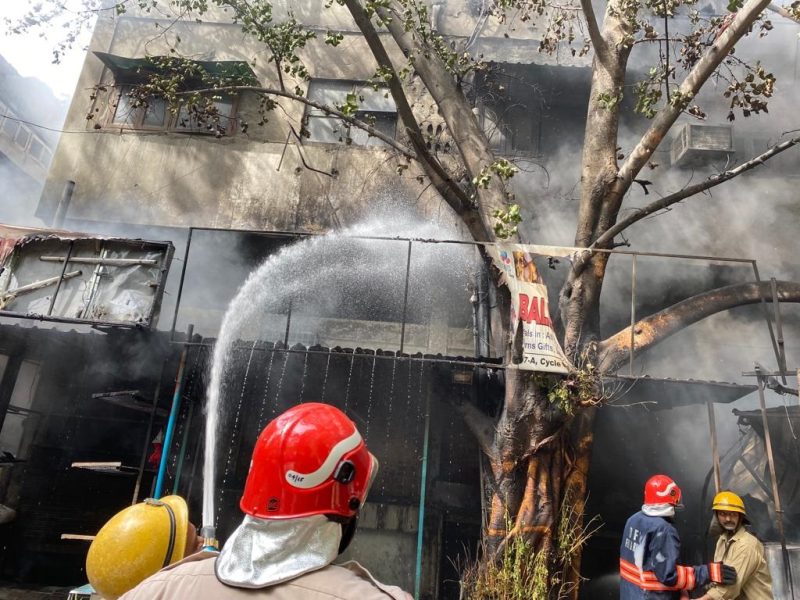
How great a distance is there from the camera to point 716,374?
9500 millimetres

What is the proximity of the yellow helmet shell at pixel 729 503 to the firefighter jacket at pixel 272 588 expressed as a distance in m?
5.05

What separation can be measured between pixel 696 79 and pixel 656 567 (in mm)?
5503

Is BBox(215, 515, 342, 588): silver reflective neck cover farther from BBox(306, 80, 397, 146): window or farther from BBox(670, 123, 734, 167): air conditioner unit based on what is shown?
BBox(670, 123, 734, 167): air conditioner unit

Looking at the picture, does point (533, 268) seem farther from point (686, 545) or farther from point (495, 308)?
point (686, 545)

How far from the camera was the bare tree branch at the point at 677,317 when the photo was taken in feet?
Result: 21.7

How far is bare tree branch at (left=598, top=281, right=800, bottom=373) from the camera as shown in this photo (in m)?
6.61

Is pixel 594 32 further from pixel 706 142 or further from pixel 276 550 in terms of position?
pixel 276 550

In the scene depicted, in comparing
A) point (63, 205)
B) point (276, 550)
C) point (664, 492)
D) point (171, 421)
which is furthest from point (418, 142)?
point (63, 205)

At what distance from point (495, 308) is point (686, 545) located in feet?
18.2

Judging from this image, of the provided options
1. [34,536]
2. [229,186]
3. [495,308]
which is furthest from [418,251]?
[34,536]

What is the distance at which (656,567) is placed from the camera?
4.74 metres

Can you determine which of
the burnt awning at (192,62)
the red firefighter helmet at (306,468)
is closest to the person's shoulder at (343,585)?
the red firefighter helmet at (306,468)

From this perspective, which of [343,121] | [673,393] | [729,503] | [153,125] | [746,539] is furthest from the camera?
[153,125]

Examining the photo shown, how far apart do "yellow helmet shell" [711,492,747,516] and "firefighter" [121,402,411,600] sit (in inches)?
198
